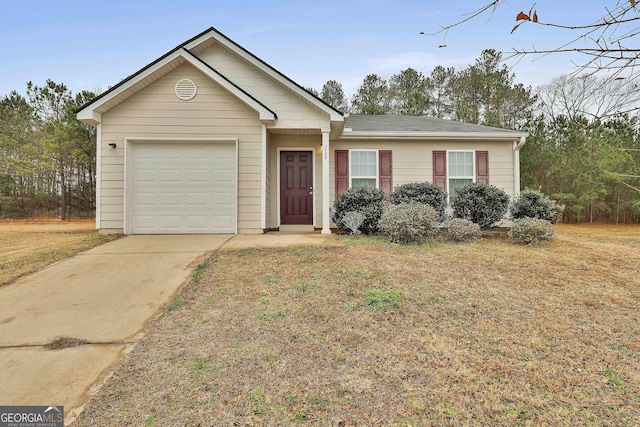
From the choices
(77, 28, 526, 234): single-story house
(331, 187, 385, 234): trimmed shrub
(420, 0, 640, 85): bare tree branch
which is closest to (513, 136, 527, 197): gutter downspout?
(331, 187, 385, 234): trimmed shrub

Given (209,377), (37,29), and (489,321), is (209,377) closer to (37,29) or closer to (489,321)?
(489,321)

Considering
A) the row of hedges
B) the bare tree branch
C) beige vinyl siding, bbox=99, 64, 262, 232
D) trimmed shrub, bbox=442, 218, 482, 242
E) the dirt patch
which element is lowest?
the dirt patch

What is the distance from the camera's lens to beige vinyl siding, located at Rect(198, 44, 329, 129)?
8.06 m

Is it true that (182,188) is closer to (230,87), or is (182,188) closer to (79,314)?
(230,87)

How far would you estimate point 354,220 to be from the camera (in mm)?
7434

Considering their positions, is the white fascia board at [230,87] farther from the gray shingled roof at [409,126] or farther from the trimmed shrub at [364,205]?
the gray shingled roof at [409,126]

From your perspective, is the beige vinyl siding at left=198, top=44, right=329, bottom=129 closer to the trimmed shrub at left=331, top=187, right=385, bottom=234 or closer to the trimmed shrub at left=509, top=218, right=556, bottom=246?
the trimmed shrub at left=331, top=187, right=385, bottom=234

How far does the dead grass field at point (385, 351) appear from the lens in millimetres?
1951

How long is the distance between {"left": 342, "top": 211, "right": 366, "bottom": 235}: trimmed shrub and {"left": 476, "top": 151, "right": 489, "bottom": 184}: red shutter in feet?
15.1

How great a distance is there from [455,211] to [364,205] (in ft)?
8.33

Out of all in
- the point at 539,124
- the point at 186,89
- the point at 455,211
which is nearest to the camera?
the point at 186,89

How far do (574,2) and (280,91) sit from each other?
A: 22.6 ft

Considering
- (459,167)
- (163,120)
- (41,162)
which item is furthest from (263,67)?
(41,162)

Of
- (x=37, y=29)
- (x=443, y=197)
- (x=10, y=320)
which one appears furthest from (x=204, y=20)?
(x=10, y=320)
